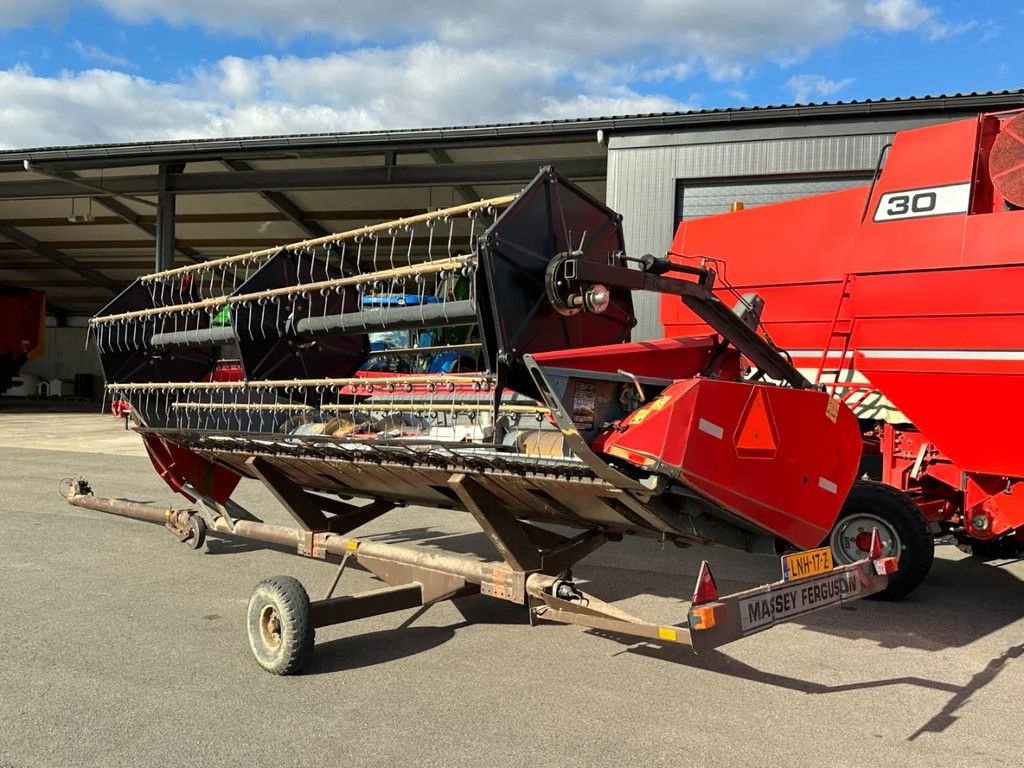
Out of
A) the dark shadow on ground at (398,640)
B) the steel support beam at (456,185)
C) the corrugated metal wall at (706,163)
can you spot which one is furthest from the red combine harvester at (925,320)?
the steel support beam at (456,185)

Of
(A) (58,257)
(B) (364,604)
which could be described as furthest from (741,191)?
(A) (58,257)

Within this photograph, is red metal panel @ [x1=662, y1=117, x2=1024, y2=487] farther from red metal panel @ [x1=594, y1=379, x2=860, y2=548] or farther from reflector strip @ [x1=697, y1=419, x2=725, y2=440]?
reflector strip @ [x1=697, y1=419, x2=725, y2=440]

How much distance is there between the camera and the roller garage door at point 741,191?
34.9ft

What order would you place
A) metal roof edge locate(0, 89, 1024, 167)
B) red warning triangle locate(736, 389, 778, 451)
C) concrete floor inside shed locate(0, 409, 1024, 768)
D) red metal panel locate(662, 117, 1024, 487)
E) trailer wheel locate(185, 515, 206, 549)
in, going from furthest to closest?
metal roof edge locate(0, 89, 1024, 167), trailer wheel locate(185, 515, 206, 549), red metal panel locate(662, 117, 1024, 487), red warning triangle locate(736, 389, 778, 451), concrete floor inside shed locate(0, 409, 1024, 768)

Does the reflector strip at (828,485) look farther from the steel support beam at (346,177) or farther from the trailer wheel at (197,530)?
the steel support beam at (346,177)

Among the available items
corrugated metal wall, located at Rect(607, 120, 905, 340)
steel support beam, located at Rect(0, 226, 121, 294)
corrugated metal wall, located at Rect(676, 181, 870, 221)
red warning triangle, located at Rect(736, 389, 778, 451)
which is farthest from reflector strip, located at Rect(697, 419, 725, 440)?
steel support beam, located at Rect(0, 226, 121, 294)

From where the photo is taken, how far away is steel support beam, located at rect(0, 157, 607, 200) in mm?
14922

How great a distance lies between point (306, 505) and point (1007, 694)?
425cm

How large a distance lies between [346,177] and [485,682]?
13.3 meters

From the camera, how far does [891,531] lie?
531 cm

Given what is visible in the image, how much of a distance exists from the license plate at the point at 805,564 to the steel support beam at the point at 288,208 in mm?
15650

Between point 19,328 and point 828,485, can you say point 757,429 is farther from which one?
point 19,328

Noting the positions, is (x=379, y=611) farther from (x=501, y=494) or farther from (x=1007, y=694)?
(x=1007, y=694)

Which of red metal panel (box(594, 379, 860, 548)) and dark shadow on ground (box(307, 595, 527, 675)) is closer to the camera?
red metal panel (box(594, 379, 860, 548))
